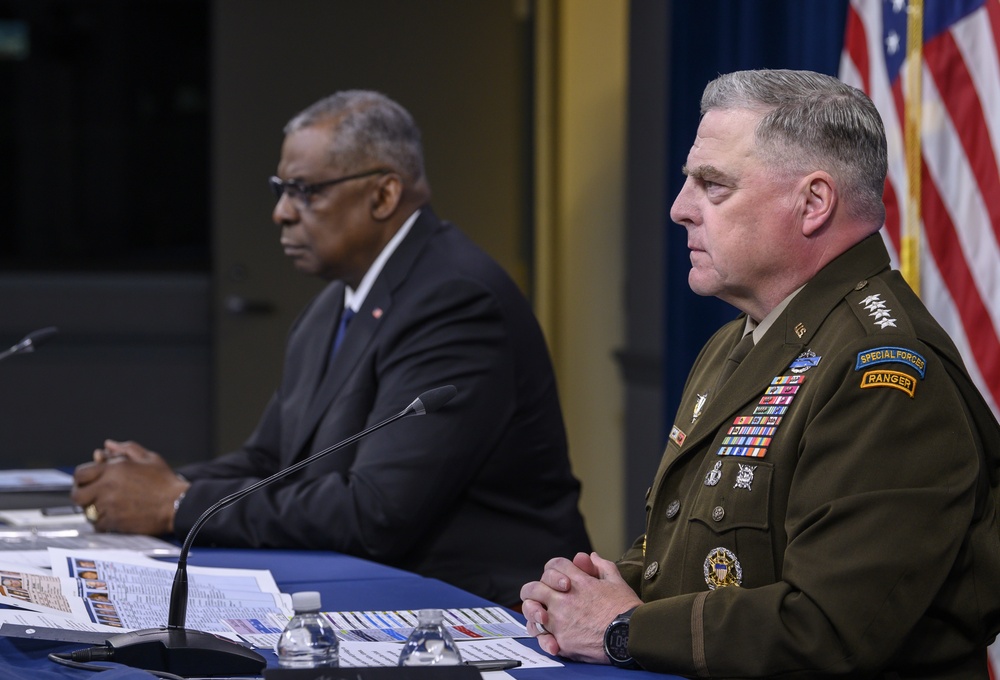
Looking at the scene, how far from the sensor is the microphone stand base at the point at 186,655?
1.34 meters

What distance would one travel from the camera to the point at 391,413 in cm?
229

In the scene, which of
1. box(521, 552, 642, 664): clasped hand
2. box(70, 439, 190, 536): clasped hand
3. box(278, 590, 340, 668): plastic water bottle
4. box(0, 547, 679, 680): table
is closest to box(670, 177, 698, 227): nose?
box(521, 552, 642, 664): clasped hand

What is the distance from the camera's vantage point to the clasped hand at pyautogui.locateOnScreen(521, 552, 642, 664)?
1.45 meters

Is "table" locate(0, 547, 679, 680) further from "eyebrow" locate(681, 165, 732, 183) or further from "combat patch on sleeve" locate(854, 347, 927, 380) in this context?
"eyebrow" locate(681, 165, 732, 183)

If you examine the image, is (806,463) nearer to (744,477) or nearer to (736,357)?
(744,477)

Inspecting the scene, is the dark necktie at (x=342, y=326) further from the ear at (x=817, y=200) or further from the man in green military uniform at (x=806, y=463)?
the ear at (x=817, y=200)

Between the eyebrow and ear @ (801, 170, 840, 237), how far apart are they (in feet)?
0.31

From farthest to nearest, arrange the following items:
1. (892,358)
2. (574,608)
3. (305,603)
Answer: (574,608)
(892,358)
(305,603)

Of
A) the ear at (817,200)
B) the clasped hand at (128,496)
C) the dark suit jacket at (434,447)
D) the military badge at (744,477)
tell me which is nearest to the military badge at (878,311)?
the ear at (817,200)

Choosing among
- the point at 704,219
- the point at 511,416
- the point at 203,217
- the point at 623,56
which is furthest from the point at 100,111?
the point at 704,219

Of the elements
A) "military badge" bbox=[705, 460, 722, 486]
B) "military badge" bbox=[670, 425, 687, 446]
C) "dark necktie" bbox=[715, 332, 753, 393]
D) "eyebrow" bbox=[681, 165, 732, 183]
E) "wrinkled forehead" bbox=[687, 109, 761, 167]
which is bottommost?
"military badge" bbox=[670, 425, 687, 446]

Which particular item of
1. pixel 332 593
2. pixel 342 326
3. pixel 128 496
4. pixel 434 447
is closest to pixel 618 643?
pixel 332 593

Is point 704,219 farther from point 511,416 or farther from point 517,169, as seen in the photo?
point 517,169

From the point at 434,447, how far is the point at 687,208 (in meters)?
0.79
